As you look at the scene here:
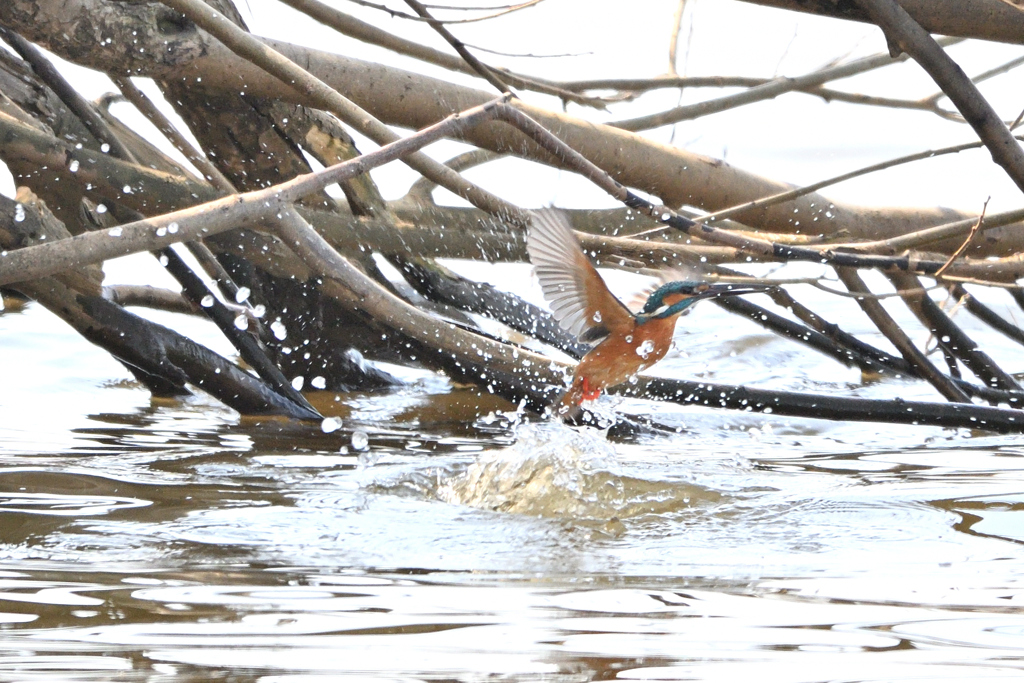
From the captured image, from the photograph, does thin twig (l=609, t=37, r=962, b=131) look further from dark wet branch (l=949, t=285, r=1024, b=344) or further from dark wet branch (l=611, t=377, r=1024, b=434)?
dark wet branch (l=611, t=377, r=1024, b=434)

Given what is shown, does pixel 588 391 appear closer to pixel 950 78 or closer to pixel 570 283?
pixel 570 283

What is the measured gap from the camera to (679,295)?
3168 millimetres

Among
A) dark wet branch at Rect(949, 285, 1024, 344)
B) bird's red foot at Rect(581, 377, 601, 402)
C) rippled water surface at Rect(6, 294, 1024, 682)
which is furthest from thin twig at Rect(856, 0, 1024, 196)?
dark wet branch at Rect(949, 285, 1024, 344)

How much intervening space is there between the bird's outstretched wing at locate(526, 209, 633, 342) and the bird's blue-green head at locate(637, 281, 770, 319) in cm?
8

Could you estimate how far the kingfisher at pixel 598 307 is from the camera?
301 cm

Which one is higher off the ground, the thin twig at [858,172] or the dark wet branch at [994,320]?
the thin twig at [858,172]

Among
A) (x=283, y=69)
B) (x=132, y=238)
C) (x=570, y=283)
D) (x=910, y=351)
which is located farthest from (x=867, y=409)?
(x=132, y=238)

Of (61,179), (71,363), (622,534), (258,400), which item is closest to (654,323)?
(622,534)

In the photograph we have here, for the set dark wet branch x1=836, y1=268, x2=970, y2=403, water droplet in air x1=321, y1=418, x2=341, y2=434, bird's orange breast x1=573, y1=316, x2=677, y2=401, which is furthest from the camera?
dark wet branch x1=836, y1=268, x2=970, y2=403

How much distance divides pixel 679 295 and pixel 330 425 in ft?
4.12

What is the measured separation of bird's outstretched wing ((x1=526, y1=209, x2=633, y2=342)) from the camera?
2.99 m

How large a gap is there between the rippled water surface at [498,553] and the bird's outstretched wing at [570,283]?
1.09 feet

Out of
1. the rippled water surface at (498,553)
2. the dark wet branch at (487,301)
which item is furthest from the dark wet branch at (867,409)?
the dark wet branch at (487,301)

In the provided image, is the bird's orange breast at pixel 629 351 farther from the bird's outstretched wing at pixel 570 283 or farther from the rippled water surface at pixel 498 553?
the rippled water surface at pixel 498 553
